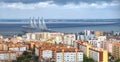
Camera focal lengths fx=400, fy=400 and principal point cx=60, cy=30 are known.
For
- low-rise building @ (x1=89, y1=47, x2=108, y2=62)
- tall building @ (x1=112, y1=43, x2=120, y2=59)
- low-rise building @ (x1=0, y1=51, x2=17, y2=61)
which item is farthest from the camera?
tall building @ (x1=112, y1=43, x2=120, y2=59)

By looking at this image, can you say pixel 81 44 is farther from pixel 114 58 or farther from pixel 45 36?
pixel 45 36

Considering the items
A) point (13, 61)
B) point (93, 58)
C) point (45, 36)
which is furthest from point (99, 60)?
point (45, 36)

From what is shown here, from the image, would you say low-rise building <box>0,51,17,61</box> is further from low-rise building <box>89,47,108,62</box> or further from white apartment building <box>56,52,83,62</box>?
low-rise building <box>89,47,108,62</box>

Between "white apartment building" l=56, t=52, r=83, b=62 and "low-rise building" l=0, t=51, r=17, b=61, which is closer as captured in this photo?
"white apartment building" l=56, t=52, r=83, b=62

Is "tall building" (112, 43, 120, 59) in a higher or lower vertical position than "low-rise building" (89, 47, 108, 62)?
lower

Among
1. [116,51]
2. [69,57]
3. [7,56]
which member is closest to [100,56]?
[69,57]

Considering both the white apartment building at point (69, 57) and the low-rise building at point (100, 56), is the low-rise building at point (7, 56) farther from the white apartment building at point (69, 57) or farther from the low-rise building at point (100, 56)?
the low-rise building at point (100, 56)

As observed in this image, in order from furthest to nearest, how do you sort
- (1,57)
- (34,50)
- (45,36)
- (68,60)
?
(45,36)
(34,50)
(1,57)
(68,60)

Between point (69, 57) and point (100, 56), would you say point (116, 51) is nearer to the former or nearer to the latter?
point (100, 56)

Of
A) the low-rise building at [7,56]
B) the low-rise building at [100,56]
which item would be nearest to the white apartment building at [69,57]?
the low-rise building at [100,56]

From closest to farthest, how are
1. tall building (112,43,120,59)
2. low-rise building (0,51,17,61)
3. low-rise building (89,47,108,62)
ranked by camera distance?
low-rise building (89,47,108,62)
low-rise building (0,51,17,61)
tall building (112,43,120,59)

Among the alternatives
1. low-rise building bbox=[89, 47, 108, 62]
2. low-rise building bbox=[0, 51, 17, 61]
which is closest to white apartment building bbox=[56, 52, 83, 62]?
low-rise building bbox=[89, 47, 108, 62]
